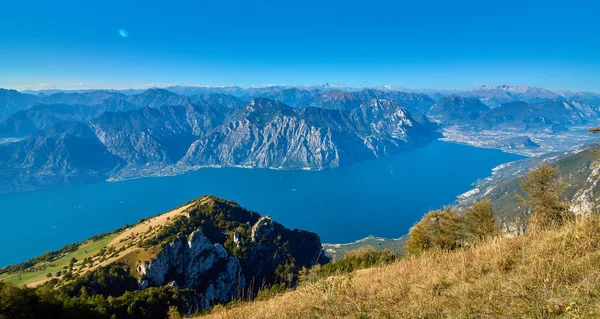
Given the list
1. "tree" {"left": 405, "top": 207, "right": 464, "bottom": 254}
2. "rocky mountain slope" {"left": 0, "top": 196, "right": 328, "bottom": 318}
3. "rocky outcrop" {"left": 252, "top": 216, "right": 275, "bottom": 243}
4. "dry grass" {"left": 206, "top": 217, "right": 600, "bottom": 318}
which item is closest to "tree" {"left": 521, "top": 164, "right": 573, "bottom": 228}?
"tree" {"left": 405, "top": 207, "right": 464, "bottom": 254}

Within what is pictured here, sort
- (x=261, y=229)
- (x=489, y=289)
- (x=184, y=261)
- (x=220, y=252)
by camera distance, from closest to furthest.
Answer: (x=489, y=289) → (x=184, y=261) → (x=220, y=252) → (x=261, y=229)

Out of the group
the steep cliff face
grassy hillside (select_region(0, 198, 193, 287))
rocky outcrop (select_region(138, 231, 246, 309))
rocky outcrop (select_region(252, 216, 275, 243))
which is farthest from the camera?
rocky outcrop (select_region(252, 216, 275, 243))

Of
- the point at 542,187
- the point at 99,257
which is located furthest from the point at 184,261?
the point at 542,187

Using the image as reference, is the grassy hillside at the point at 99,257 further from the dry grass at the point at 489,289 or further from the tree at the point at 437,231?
the dry grass at the point at 489,289

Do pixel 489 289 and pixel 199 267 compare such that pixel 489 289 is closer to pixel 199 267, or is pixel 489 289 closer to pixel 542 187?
pixel 542 187

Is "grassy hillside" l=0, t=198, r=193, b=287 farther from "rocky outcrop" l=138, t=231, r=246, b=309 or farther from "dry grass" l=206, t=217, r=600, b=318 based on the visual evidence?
"dry grass" l=206, t=217, r=600, b=318

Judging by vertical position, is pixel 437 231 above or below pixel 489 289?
below

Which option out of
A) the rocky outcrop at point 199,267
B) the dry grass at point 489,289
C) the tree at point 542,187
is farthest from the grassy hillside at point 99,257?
the dry grass at point 489,289
